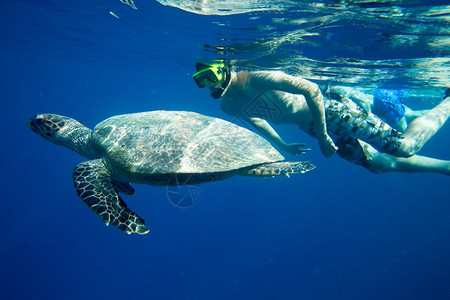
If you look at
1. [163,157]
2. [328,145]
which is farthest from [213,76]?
[328,145]

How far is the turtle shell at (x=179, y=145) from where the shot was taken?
10.3 feet

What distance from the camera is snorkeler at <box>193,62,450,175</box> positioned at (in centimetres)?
375

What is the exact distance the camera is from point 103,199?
10.1ft

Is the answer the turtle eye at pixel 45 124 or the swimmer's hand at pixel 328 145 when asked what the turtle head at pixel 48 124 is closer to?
the turtle eye at pixel 45 124

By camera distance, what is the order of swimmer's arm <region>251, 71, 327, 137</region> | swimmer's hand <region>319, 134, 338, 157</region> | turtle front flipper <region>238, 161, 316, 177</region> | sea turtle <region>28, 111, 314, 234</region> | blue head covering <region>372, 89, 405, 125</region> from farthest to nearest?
1. blue head covering <region>372, 89, 405, 125</region>
2. swimmer's hand <region>319, 134, 338, 157</region>
3. swimmer's arm <region>251, 71, 327, 137</region>
4. turtle front flipper <region>238, 161, 316, 177</region>
5. sea turtle <region>28, 111, 314, 234</region>

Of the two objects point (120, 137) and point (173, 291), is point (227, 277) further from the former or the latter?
point (120, 137)

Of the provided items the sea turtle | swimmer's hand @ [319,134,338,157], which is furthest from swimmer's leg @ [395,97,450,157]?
the sea turtle

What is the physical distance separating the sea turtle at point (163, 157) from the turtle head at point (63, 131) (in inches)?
27.1

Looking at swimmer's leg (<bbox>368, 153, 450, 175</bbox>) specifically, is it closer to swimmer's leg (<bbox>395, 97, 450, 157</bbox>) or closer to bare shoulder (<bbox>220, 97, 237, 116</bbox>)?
swimmer's leg (<bbox>395, 97, 450, 157</bbox>)

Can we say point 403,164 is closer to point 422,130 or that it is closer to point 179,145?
point 422,130

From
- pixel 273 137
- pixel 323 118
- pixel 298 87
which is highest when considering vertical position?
pixel 298 87

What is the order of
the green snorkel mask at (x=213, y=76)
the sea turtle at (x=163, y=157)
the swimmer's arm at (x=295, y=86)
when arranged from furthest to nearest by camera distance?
the green snorkel mask at (x=213, y=76) < the swimmer's arm at (x=295, y=86) < the sea turtle at (x=163, y=157)

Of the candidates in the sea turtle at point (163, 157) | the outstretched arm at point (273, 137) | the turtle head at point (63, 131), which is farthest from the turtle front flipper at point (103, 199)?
the outstretched arm at point (273, 137)

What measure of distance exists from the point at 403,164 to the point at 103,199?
649cm
